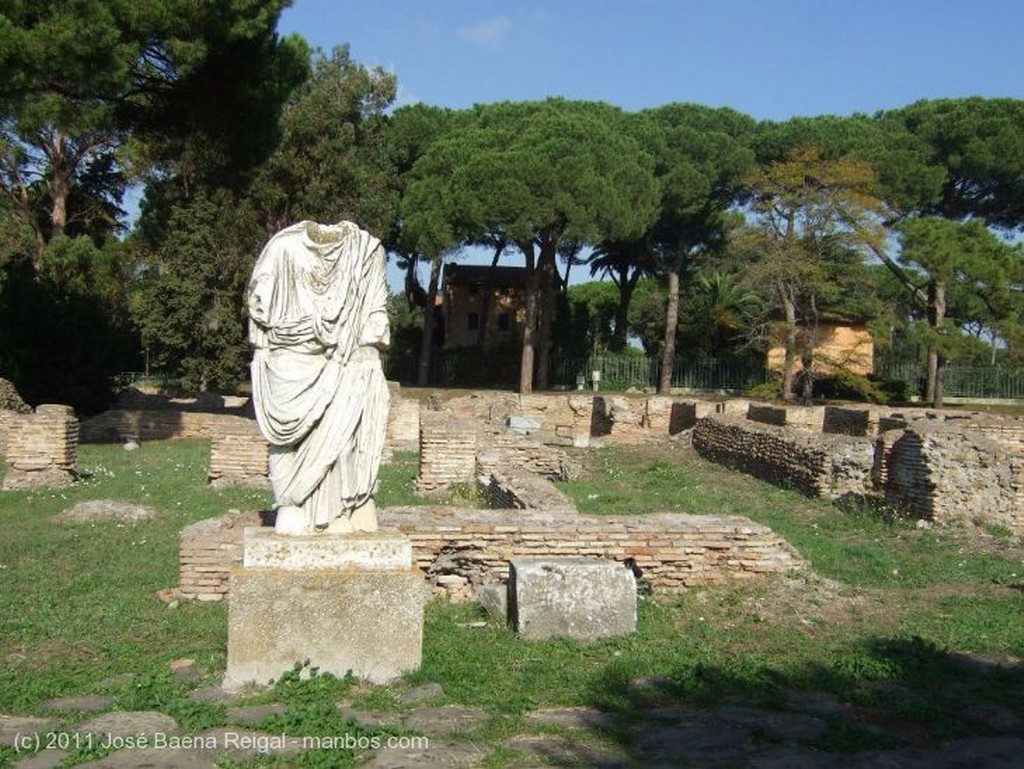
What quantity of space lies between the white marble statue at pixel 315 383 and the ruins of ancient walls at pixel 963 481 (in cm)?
719

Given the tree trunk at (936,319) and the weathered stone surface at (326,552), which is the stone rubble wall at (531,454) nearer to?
the weathered stone surface at (326,552)

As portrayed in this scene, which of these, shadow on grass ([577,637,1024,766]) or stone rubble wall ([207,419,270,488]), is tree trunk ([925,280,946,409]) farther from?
shadow on grass ([577,637,1024,766])

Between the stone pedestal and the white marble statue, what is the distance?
0.19 m

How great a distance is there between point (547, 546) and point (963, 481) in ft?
18.0

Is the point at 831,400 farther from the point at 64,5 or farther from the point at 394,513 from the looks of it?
the point at 394,513

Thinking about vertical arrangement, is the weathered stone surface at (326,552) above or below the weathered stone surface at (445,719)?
above

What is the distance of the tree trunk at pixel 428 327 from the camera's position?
3562cm

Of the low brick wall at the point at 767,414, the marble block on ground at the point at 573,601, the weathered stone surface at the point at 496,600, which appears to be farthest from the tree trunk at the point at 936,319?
the marble block on ground at the point at 573,601

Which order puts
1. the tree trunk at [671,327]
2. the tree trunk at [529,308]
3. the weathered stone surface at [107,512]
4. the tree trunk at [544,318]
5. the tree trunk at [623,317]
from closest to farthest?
the weathered stone surface at [107,512] < the tree trunk at [529,308] < the tree trunk at [544,318] < the tree trunk at [671,327] < the tree trunk at [623,317]

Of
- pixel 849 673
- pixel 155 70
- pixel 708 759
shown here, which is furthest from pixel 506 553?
pixel 155 70

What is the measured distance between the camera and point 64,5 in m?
14.0

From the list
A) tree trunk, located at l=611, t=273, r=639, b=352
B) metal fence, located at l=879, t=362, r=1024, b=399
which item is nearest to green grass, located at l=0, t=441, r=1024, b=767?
metal fence, located at l=879, t=362, r=1024, b=399

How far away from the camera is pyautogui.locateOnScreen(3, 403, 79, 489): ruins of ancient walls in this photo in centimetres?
1296

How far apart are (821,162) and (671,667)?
2932 centimetres
